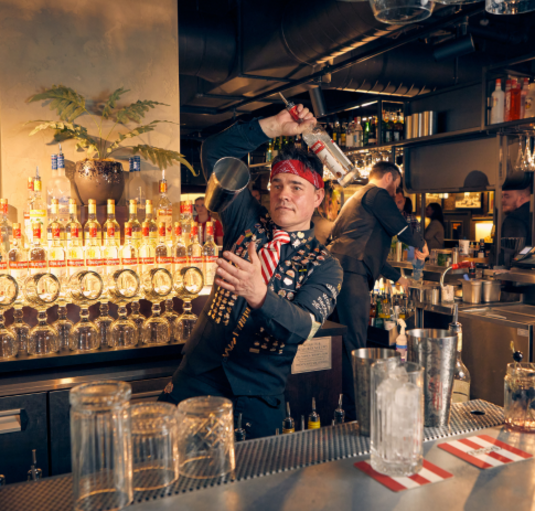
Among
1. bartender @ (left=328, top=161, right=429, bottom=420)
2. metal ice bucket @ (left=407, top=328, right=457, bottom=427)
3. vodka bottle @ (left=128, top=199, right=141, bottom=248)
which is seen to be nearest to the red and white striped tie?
metal ice bucket @ (left=407, top=328, right=457, bottom=427)

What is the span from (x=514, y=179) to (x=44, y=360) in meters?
3.91

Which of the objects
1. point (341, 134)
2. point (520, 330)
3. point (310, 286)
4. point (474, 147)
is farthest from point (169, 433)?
point (341, 134)

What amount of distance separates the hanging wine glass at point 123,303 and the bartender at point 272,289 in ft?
1.57

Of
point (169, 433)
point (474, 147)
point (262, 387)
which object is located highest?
point (474, 147)

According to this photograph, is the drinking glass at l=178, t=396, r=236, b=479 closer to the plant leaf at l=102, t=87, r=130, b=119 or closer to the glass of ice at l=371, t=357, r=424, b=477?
the glass of ice at l=371, t=357, r=424, b=477

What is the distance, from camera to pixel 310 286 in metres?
1.69

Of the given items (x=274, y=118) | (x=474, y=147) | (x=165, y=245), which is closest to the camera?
(x=274, y=118)

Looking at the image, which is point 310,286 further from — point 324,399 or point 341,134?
point 341,134

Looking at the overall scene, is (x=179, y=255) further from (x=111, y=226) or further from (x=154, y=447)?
(x=154, y=447)

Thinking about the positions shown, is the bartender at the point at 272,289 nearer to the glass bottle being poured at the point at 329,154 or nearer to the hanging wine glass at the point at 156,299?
the glass bottle being poured at the point at 329,154

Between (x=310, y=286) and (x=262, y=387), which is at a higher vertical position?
(x=310, y=286)

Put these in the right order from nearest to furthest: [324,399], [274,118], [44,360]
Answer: [274,118], [44,360], [324,399]

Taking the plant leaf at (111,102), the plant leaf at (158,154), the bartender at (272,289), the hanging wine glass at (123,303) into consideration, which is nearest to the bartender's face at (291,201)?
the bartender at (272,289)

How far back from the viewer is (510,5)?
4.95 feet
